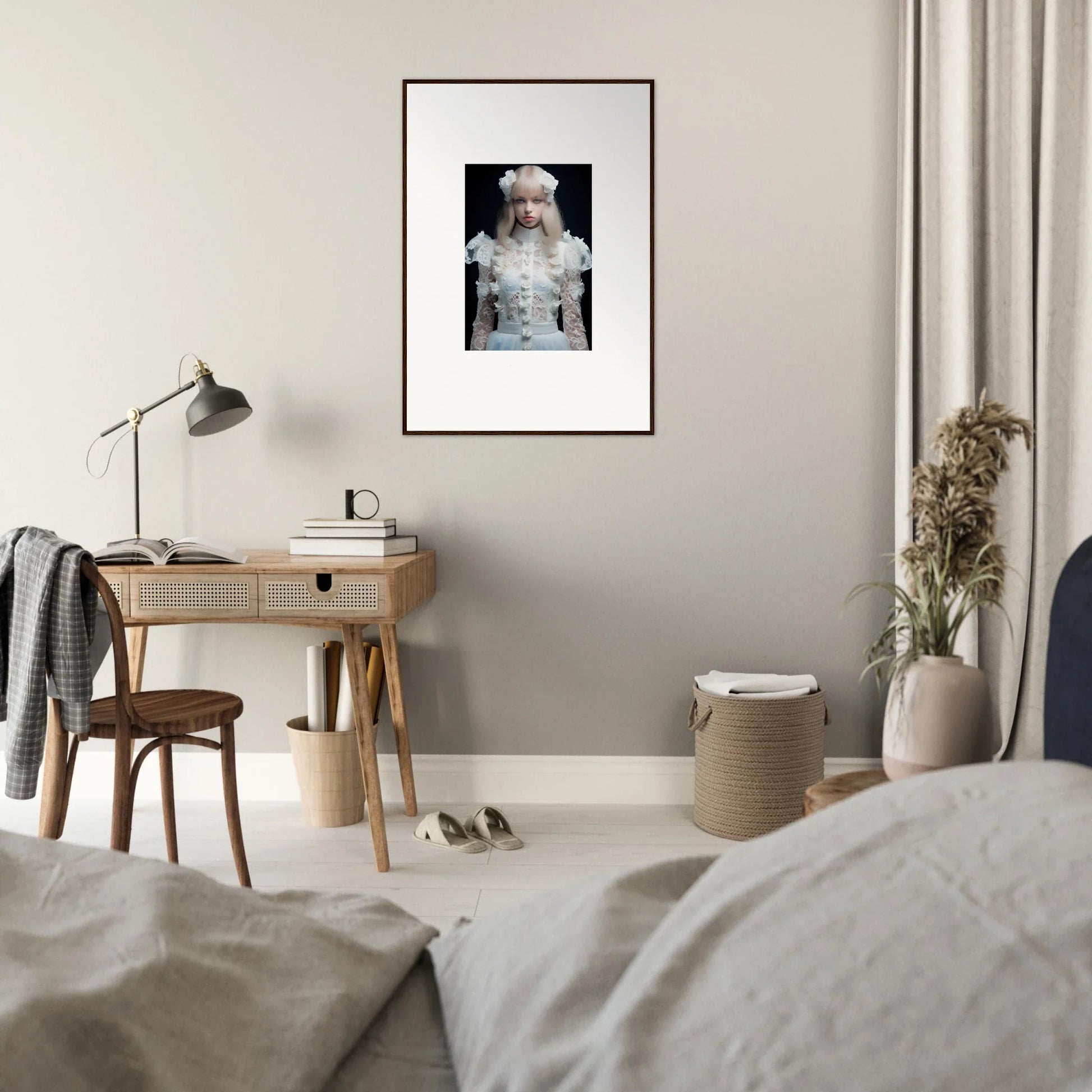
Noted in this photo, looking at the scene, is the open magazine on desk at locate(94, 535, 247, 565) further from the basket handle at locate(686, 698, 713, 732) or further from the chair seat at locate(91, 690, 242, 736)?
the basket handle at locate(686, 698, 713, 732)

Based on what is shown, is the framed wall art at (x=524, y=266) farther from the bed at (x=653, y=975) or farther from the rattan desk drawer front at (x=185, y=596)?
the bed at (x=653, y=975)

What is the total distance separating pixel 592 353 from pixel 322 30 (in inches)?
48.3

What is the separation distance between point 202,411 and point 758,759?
1.77m

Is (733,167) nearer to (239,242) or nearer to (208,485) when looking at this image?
(239,242)

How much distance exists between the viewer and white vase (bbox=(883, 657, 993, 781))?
141 centimetres

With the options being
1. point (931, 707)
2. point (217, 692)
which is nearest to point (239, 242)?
point (217, 692)

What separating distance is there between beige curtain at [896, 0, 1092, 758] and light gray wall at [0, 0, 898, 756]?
168 millimetres

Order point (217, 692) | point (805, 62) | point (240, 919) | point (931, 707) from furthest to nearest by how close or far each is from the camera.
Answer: point (805, 62) → point (217, 692) → point (931, 707) → point (240, 919)

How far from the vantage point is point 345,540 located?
263 centimetres

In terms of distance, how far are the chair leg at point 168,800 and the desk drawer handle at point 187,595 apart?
34 centimetres

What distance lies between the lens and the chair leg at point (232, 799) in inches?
90.5

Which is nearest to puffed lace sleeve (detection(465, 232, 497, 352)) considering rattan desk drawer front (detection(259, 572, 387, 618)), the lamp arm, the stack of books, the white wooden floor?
the stack of books

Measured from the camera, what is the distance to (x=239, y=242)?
298 cm

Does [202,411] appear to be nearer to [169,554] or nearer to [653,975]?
[169,554]
